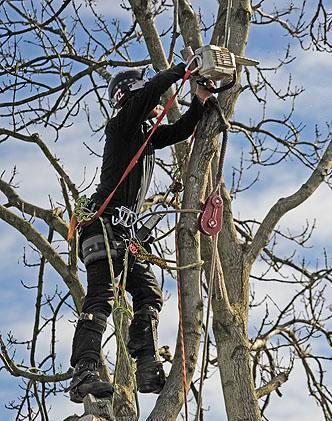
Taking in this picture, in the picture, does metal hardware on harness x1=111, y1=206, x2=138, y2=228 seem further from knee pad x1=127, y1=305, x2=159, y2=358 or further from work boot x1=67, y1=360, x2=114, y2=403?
work boot x1=67, y1=360, x2=114, y2=403

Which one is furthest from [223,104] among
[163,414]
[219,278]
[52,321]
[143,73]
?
[52,321]

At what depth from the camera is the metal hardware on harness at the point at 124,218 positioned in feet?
14.7

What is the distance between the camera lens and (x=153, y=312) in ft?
15.2

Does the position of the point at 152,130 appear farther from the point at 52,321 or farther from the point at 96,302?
the point at 52,321

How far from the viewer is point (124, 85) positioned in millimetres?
4688

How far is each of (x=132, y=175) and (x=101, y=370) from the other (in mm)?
1776

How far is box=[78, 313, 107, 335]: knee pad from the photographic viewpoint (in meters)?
4.29

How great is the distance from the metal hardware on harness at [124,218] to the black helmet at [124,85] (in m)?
0.56

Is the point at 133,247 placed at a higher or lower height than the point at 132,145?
lower

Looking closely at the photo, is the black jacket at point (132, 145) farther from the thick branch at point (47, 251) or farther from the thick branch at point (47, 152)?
the thick branch at point (47, 152)

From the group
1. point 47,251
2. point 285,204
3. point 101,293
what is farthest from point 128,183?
point 47,251

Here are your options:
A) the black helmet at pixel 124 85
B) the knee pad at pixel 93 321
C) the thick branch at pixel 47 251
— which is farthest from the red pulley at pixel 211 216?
the thick branch at pixel 47 251

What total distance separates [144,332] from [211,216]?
0.69 metres

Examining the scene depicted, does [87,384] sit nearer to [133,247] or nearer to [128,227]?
[133,247]
